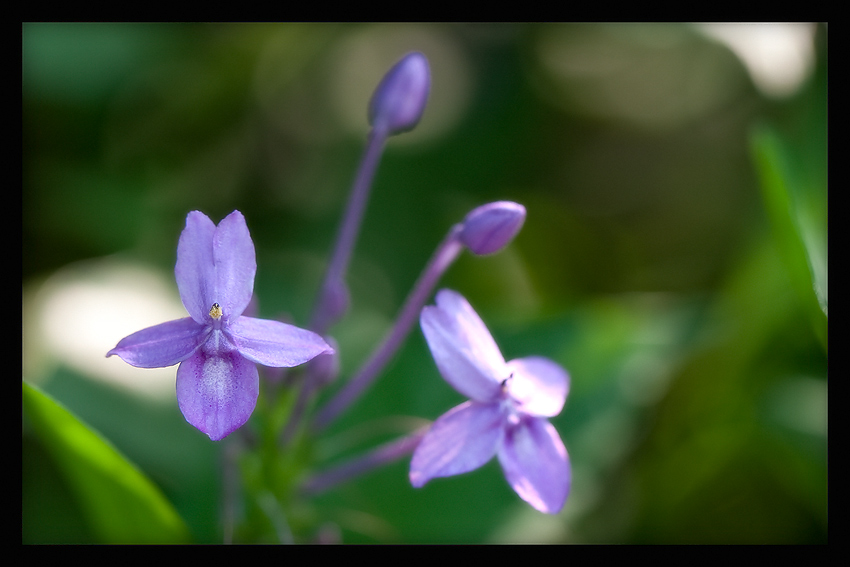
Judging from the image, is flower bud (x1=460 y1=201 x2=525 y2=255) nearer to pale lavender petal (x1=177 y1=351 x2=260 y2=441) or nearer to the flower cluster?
the flower cluster

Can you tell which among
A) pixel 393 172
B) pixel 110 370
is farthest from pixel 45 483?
pixel 393 172

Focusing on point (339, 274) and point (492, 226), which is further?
point (339, 274)

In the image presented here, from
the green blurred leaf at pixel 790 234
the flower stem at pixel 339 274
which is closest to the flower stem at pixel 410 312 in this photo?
the flower stem at pixel 339 274

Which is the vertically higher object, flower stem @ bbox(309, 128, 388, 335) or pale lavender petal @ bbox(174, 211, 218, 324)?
flower stem @ bbox(309, 128, 388, 335)

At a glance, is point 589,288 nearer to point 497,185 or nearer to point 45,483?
point 497,185

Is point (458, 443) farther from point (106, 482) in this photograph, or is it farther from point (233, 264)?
point (106, 482)

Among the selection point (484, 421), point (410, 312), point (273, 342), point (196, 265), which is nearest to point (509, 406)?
point (484, 421)

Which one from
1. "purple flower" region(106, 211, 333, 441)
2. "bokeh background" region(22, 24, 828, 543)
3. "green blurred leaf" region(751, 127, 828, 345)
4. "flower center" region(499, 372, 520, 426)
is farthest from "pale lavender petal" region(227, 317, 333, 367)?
"green blurred leaf" region(751, 127, 828, 345)
